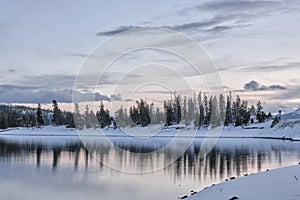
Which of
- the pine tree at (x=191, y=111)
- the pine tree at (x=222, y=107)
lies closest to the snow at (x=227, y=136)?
the pine tree at (x=222, y=107)

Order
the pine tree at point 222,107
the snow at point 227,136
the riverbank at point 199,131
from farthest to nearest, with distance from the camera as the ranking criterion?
the pine tree at point 222,107, the riverbank at point 199,131, the snow at point 227,136

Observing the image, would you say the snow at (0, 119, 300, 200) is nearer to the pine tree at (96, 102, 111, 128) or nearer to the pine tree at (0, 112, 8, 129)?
the pine tree at (96, 102, 111, 128)

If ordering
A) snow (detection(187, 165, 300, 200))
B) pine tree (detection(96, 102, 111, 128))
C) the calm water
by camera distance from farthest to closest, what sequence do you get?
pine tree (detection(96, 102, 111, 128)), the calm water, snow (detection(187, 165, 300, 200))

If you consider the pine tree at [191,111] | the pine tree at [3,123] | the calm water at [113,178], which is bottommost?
the calm water at [113,178]

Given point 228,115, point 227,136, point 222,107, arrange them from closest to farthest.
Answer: point 227,136 → point 228,115 → point 222,107

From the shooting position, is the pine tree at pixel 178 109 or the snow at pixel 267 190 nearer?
the snow at pixel 267 190

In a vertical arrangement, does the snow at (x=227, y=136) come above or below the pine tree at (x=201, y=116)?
below

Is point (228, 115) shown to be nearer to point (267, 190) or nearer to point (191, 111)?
point (191, 111)

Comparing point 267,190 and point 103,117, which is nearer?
point 267,190

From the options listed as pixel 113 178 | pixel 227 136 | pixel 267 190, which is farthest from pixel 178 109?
pixel 267 190

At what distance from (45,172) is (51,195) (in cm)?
1262

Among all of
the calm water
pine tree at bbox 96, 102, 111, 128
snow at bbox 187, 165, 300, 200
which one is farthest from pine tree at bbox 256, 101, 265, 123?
snow at bbox 187, 165, 300, 200

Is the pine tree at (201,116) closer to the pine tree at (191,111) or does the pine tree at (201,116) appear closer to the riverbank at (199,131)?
the riverbank at (199,131)

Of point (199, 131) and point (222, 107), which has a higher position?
point (222, 107)
